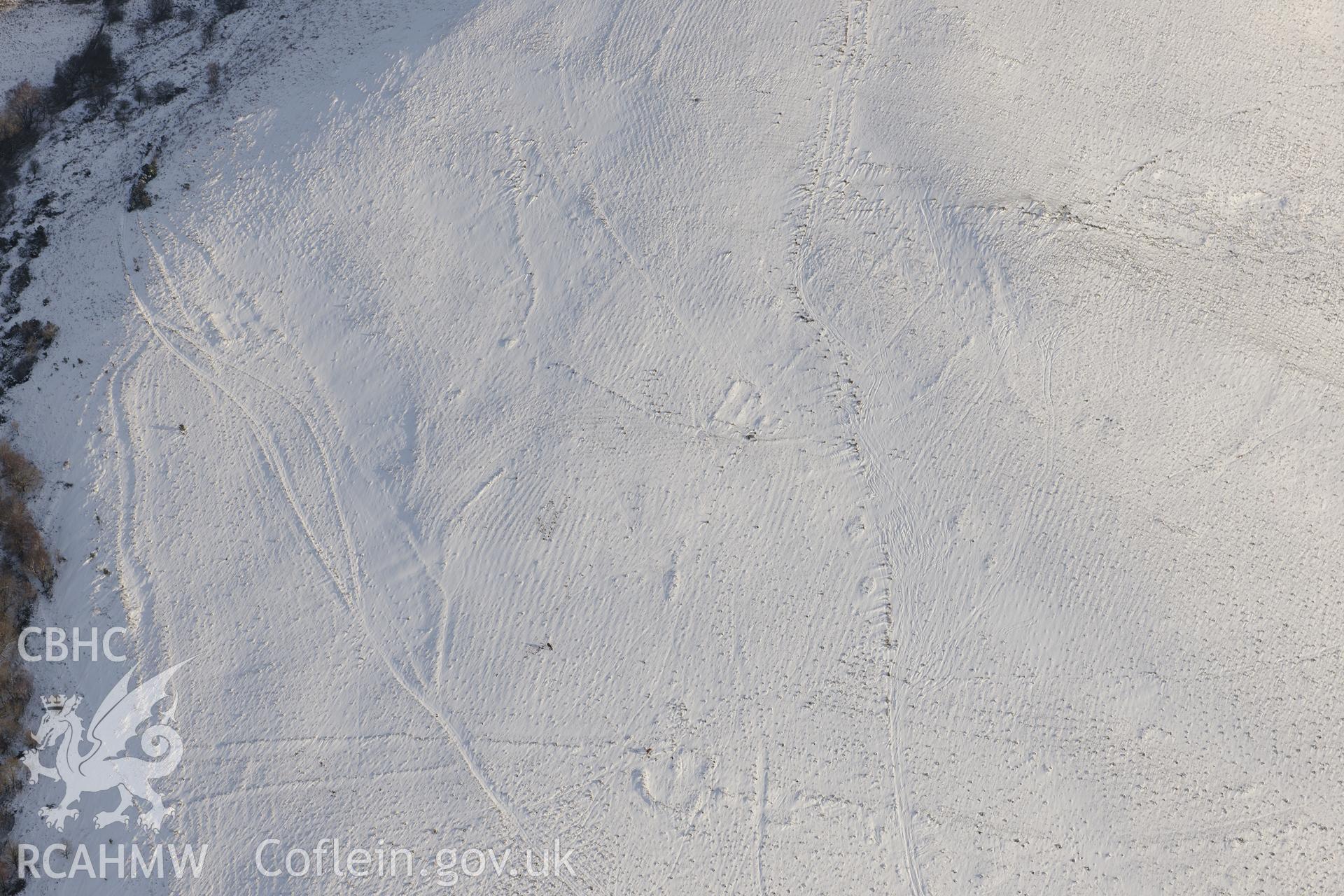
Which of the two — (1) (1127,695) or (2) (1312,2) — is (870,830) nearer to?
(1) (1127,695)

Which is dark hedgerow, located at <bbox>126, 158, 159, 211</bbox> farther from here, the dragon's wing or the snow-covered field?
the dragon's wing

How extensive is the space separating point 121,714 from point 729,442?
45.5 feet

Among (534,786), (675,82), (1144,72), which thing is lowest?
(534,786)

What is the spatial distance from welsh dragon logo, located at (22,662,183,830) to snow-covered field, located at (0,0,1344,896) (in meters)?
0.41

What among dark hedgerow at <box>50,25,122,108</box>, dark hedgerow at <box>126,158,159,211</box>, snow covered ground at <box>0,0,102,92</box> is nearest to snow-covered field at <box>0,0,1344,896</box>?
dark hedgerow at <box>126,158,159,211</box>

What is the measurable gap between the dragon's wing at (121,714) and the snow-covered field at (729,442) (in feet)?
1.37

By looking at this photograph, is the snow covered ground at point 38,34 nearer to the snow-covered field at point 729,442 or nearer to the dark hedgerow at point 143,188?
the snow-covered field at point 729,442

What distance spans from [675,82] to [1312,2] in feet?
56.1

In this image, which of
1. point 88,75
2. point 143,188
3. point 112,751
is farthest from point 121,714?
point 88,75

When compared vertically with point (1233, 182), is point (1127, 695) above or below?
below

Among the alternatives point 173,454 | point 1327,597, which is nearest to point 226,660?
point 173,454

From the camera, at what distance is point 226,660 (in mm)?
16250

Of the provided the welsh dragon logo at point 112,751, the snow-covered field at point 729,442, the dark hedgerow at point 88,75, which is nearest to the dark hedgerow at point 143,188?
the snow-covered field at point 729,442

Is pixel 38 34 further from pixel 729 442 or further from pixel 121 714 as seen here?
pixel 729 442
